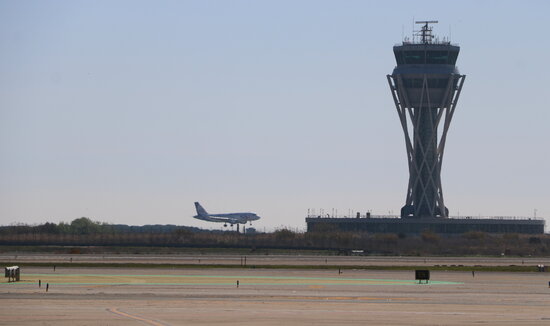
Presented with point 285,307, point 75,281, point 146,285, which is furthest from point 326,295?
point 75,281

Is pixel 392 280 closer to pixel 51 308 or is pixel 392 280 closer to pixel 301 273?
pixel 301 273

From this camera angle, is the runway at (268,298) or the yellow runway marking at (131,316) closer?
the yellow runway marking at (131,316)

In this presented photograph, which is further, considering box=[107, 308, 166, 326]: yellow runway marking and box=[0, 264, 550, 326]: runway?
box=[0, 264, 550, 326]: runway

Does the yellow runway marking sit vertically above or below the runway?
below

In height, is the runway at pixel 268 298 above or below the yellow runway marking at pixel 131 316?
above

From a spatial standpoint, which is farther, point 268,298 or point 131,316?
point 268,298

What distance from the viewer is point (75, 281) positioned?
101 meters

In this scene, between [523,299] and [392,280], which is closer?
[523,299]

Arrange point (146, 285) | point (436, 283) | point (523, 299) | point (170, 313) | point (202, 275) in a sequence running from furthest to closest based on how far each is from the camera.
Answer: point (202, 275) < point (436, 283) < point (146, 285) < point (523, 299) < point (170, 313)

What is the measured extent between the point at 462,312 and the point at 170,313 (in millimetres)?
19243

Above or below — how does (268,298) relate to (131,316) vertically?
above

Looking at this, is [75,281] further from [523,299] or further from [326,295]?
[523,299]

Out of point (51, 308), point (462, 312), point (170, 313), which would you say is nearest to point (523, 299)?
point (462, 312)

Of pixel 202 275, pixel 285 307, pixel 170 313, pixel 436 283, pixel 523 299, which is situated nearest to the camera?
pixel 170 313
